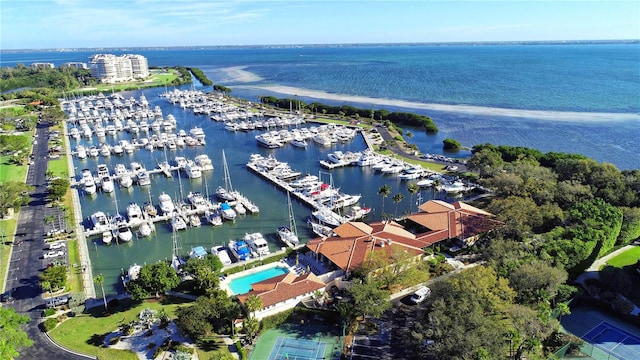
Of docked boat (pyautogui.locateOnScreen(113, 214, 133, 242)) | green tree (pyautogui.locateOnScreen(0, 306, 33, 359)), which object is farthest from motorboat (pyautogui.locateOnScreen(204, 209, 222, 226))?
green tree (pyautogui.locateOnScreen(0, 306, 33, 359))

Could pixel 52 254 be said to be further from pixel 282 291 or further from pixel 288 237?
pixel 282 291

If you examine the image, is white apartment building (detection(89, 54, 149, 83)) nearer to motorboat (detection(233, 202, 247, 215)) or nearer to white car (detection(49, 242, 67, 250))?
motorboat (detection(233, 202, 247, 215))

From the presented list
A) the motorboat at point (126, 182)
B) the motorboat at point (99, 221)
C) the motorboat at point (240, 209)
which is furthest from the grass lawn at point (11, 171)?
the motorboat at point (240, 209)

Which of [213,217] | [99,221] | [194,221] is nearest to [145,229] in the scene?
[194,221]

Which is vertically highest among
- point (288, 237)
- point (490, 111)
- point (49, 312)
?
point (490, 111)

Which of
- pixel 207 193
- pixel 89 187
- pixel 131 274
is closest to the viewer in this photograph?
pixel 131 274

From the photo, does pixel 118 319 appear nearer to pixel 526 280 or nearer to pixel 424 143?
pixel 526 280

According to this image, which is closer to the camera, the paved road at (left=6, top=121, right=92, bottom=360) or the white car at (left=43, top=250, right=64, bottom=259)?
the paved road at (left=6, top=121, right=92, bottom=360)
